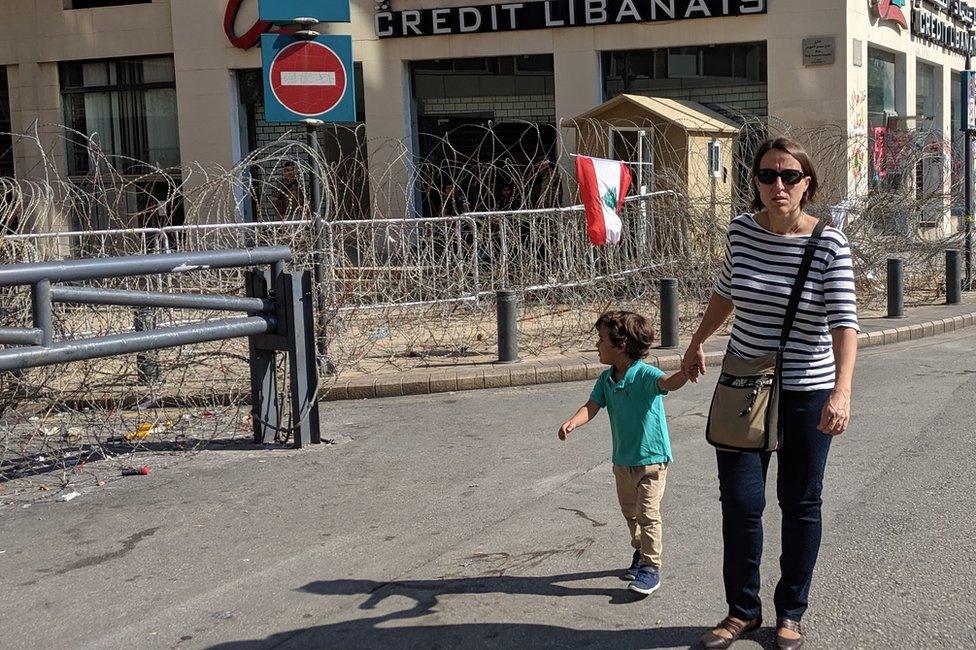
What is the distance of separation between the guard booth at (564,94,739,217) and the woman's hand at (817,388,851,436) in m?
12.3

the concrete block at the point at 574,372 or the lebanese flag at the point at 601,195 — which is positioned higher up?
the lebanese flag at the point at 601,195

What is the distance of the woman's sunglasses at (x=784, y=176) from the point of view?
446 centimetres

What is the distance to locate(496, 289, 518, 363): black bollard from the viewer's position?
1140 centimetres

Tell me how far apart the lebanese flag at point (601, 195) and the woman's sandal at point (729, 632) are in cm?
834

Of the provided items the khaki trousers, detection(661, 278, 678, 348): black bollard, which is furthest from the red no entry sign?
the khaki trousers

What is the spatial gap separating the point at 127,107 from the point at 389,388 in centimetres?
1567

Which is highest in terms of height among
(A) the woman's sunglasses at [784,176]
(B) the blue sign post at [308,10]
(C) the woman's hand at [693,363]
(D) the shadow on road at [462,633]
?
(B) the blue sign post at [308,10]

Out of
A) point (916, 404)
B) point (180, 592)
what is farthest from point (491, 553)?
point (916, 404)

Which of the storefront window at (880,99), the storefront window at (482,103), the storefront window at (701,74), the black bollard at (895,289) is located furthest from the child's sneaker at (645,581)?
the storefront window at (482,103)

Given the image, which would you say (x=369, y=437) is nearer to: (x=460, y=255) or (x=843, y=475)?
(x=843, y=475)

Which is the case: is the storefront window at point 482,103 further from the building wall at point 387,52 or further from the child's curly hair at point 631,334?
the child's curly hair at point 631,334

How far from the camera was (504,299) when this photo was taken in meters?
11.4

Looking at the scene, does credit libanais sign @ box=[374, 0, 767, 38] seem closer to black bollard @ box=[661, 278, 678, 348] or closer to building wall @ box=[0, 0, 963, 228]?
building wall @ box=[0, 0, 963, 228]

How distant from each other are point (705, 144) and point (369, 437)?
10580mm
